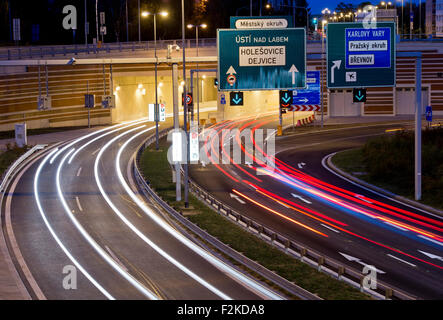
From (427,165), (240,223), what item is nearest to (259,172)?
(427,165)

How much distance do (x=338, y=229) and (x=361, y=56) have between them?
29.4ft

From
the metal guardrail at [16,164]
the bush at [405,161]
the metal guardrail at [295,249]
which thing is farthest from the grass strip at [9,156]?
the bush at [405,161]

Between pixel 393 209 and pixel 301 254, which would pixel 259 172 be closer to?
pixel 393 209

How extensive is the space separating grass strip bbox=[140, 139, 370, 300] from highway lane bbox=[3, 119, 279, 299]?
1372 millimetres

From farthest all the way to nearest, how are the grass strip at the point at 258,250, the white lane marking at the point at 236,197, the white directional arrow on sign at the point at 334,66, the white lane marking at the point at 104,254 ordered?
1. the white lane marking at the point at 236,197
2. the white directional arrow on sign at the point at 334,66
3. the white lane marking at the point at 104,254
4. the grass strip at the point at 258,250

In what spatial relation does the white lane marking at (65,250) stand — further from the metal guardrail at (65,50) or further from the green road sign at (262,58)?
the metal guardrail at (65,50)

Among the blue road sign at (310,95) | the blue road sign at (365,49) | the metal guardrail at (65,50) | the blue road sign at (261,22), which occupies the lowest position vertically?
the blue road sign at (310,95)

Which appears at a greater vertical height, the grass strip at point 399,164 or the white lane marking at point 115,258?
the grass strip at point 399,164

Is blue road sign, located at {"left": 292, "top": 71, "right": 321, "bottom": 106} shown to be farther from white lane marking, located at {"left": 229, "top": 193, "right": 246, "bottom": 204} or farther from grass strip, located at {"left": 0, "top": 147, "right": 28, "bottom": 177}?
white lane marking, located at {"left": 229, "top": 193, "right": 246, "bottom": 204}

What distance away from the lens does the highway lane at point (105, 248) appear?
19.7 metres

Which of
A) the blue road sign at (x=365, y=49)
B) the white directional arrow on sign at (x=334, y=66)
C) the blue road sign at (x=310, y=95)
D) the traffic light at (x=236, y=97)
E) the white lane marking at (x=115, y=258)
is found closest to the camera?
the white lane marking at (x=115, y=258)

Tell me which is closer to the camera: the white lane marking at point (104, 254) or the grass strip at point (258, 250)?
the grass strip at point (258, 250)

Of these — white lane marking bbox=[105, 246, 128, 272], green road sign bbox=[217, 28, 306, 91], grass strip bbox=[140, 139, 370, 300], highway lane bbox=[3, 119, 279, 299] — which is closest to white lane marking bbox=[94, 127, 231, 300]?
highway lane bbox=[3, 119, 279, 299]

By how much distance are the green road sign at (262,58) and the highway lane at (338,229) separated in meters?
6.33
